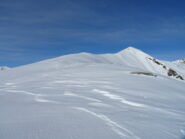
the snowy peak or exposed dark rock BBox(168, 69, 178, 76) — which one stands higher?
the snowy peak

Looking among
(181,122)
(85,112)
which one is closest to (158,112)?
(181,122)

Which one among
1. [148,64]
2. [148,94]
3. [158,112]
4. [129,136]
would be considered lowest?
[129,136]

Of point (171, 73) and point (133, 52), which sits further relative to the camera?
point (133, 52)

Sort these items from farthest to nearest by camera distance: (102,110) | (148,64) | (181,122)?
(148,64), (102,110), (181,122)

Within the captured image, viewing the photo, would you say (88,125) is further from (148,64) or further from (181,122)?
(148,64)

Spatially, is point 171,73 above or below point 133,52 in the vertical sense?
below

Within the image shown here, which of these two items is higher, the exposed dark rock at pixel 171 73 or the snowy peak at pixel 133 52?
the snowy peak at pixel 133 52

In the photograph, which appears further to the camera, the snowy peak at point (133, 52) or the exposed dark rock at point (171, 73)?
the snowy peak at point (133, 52)

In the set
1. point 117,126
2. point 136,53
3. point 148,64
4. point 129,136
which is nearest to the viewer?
point 129,136

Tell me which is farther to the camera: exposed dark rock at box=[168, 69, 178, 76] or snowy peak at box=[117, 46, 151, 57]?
snowy peak at box=[117, 46, 151, 57]

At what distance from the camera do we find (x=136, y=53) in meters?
37.5

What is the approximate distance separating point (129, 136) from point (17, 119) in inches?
67.4

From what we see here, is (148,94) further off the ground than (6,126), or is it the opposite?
(148,94)

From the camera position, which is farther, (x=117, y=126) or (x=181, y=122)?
(x=181, y=122)
